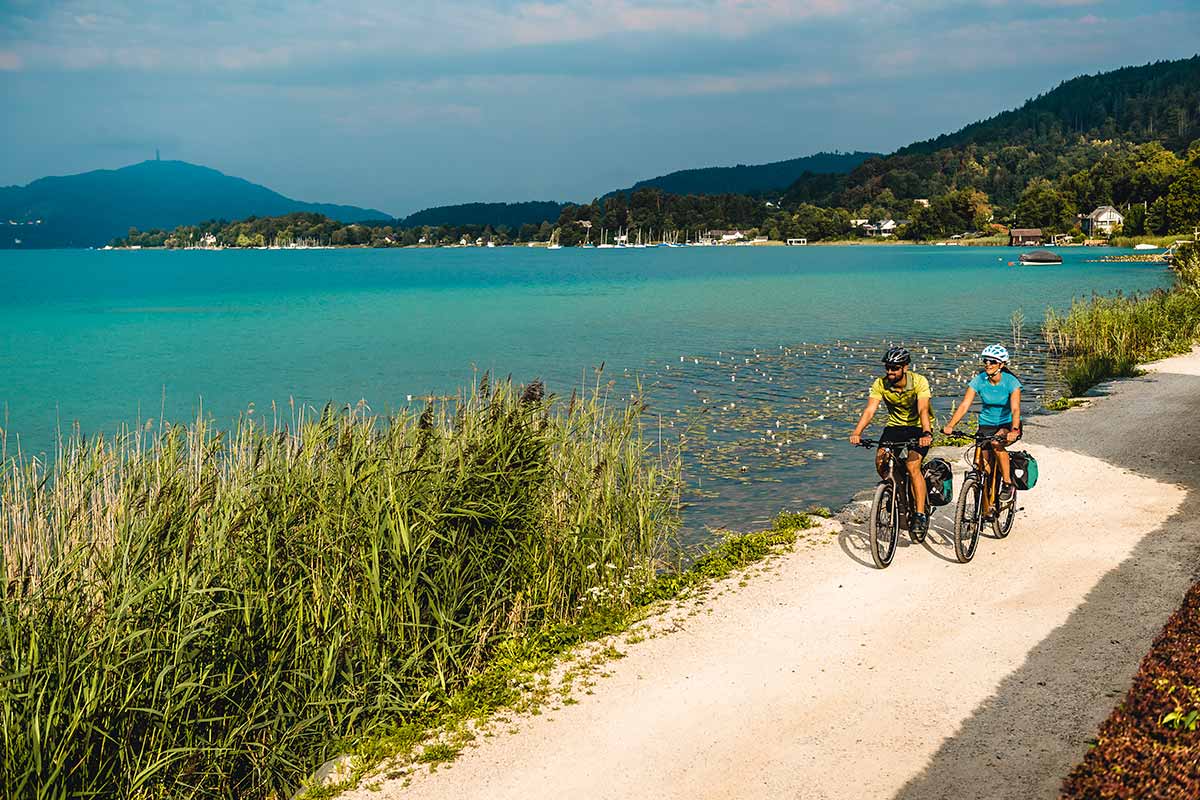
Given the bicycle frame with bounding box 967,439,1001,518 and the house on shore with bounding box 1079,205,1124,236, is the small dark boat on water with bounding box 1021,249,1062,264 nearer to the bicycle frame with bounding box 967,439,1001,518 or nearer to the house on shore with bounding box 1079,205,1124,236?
the house on shore with bounding box 1079,205,1124,236

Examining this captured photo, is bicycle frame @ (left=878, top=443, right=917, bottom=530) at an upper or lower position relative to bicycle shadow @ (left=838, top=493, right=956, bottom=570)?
upper

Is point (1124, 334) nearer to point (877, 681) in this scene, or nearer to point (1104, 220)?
point (877, 681)

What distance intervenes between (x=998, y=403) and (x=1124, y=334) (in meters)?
20.6

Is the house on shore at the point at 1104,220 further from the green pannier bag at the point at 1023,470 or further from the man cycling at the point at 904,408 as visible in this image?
the man cycling at the point at 904,408

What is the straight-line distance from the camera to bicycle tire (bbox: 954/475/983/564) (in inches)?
418

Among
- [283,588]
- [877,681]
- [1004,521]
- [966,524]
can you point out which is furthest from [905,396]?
[283,588]

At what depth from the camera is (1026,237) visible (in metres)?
181

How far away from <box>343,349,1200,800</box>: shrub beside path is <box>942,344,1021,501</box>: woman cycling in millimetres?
1382

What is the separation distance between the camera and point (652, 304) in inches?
2650

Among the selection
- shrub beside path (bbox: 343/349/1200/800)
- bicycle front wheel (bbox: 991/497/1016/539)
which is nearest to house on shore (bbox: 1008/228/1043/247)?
bicycle front wheel (bbox: 991/497/1016/539)

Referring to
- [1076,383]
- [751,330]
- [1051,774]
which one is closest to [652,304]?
[751,330]

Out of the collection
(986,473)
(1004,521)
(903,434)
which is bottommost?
(1004,521)

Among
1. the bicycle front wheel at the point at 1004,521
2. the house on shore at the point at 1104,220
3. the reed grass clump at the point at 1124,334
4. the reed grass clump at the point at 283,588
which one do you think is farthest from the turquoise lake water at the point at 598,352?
the house on shore at the point at 1104,220

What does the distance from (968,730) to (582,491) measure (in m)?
4.73
